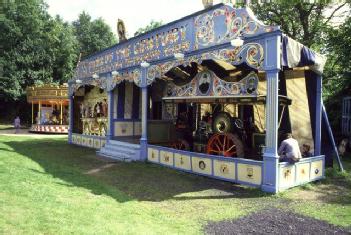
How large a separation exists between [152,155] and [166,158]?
0.89 metres

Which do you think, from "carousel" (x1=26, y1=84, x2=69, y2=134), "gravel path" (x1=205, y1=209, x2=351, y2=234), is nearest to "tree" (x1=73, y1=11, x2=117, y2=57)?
"carousel" (x1=26, y1=84, x2=69, y2=134)

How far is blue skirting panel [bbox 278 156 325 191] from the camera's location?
8219mm

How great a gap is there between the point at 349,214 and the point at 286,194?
60.6 inches

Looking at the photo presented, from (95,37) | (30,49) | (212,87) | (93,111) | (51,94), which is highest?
(95,37)

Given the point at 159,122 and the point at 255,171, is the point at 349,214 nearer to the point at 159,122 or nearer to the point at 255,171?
the point at 255,171

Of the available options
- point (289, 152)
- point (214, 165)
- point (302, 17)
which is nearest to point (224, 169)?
point (214, 165)

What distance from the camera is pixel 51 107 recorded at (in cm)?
2778

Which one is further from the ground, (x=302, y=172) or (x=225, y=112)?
(x=225, y=112)

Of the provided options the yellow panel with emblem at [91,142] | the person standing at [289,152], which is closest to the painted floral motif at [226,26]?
the person standing at [289,152]

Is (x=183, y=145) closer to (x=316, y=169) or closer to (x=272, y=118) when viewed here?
(x=316, y=169)

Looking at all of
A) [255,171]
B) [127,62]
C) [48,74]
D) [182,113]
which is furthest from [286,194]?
[48,74]

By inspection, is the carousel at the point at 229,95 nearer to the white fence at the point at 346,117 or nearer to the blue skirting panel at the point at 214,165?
the blue skirting panel at the point at 214,165

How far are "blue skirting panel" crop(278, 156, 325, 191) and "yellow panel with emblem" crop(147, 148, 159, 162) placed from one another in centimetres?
471

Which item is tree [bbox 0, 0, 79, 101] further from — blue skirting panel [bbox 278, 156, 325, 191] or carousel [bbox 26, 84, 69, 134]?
blue skirting panel [bbox 278, 156, 325, 191]
